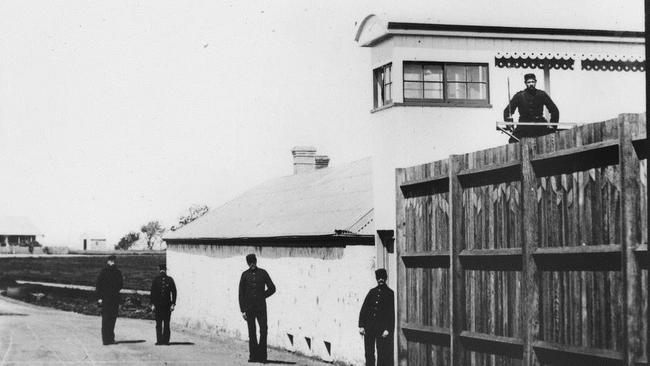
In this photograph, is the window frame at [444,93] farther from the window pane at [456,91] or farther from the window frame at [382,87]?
the window frame at [382,87]

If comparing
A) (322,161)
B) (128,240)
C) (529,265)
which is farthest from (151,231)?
(529,265)

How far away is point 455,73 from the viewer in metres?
14.4

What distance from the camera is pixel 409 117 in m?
14.3

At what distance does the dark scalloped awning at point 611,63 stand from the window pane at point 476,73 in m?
1.43

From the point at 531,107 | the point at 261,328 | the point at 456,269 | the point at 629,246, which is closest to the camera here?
the point at 629,246

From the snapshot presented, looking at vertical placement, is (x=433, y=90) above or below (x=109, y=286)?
above

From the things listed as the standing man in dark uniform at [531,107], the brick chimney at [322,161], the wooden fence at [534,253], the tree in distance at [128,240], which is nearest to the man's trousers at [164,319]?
the wooden fence at [534,253]

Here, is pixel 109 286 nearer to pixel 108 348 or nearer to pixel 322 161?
pixel 108 348

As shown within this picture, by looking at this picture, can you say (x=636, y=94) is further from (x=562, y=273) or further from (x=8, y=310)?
(x=8, y=310)

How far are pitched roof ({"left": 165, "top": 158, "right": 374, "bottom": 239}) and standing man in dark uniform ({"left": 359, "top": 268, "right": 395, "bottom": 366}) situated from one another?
136 inches

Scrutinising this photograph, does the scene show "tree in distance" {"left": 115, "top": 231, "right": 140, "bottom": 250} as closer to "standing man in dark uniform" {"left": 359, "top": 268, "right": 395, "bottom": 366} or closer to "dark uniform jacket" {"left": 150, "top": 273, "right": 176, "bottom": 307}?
"dark uniform jacket" {"left": 150, "top": 273, "right": 176, "bottom": 307}

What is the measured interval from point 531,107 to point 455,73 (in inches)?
62.8

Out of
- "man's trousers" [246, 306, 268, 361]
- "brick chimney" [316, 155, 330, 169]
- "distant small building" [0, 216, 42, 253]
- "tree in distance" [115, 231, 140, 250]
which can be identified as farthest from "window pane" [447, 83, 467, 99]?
"tree in distance" [115, 231, 140, 250]

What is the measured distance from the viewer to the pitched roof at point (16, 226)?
163 metres
